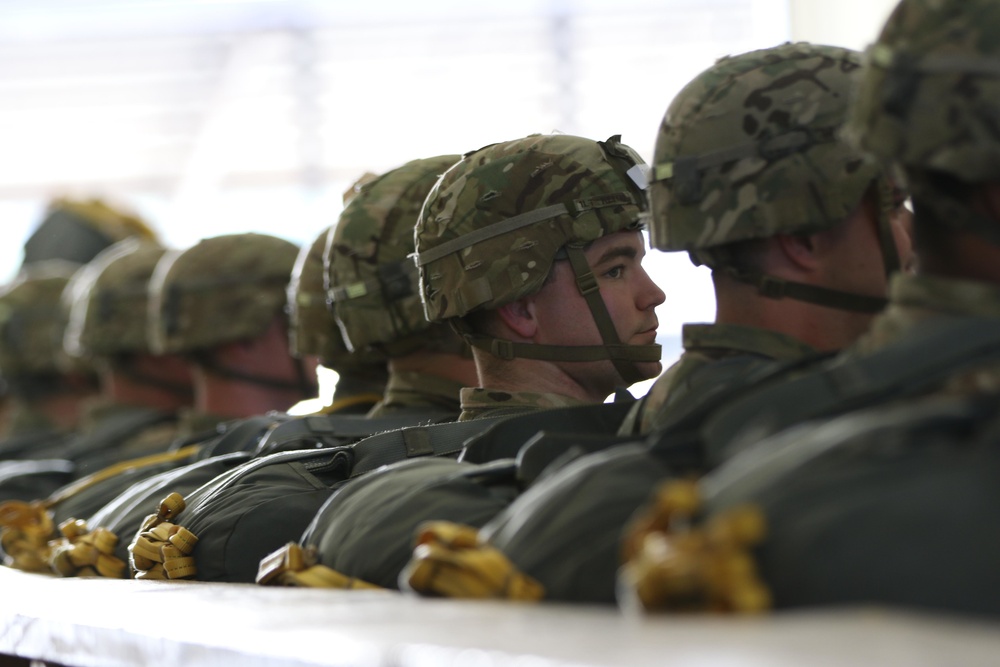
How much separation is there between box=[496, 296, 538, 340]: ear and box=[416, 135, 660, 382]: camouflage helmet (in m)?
0.04

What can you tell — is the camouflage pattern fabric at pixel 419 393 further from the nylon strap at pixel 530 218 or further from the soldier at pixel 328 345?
the nylon strap at pixel 530 218

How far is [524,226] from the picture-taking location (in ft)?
13.6

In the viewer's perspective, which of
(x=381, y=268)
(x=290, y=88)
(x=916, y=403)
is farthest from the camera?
(x=290, y=88)

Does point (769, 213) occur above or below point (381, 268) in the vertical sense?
above

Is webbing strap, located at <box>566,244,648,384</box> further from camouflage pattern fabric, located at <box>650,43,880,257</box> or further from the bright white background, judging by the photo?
the bright white background

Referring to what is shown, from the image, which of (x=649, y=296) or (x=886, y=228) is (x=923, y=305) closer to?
(x=886, y=228)

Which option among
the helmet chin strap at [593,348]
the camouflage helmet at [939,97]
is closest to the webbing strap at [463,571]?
the camouflage helmet at [939,97]

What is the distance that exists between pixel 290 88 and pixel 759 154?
1458 centimetres

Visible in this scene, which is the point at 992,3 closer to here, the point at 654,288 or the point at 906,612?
the point at 906,612

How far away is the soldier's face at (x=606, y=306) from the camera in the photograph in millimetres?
4121

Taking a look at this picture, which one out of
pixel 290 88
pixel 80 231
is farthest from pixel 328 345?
pixel 290 88

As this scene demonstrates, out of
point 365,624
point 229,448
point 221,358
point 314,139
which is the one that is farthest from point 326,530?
point 314,139

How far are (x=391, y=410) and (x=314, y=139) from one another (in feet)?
41.3

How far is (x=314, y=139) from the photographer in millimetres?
17281
